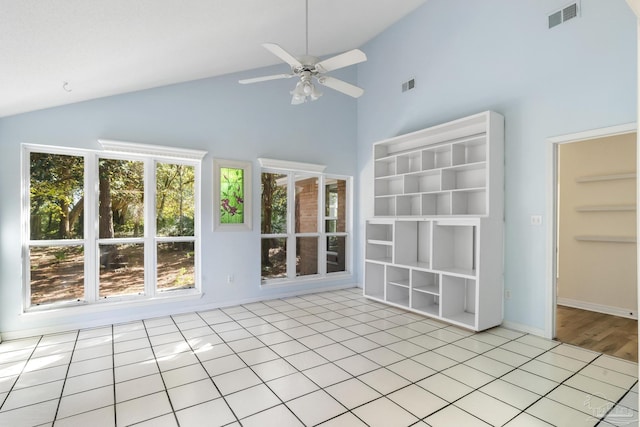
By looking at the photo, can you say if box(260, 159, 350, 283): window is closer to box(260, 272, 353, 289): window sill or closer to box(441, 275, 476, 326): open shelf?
box(260, 272, 353, 289): window sill

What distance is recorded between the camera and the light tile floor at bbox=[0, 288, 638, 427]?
220cm

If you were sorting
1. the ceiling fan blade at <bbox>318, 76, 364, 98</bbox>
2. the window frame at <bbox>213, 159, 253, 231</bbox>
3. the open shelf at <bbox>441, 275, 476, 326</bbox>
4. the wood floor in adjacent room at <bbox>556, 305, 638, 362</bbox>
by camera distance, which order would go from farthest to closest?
the window frame at <bbox>213, 159, 253, 231</bbox> → the open shelf at <bbox>441, 275, 476, 326</bbox> → the wood floor in adjacent room at <bbox>556, 305, 638, 362</bbox> → the ceiling fan blade at <bbox>318, 76, 364, 98</bbox>

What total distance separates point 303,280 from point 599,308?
4337 mm

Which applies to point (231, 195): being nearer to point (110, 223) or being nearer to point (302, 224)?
point (302, 224)

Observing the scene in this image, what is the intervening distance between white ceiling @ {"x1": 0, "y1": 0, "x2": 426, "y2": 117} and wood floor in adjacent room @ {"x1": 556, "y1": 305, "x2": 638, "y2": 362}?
4.76m

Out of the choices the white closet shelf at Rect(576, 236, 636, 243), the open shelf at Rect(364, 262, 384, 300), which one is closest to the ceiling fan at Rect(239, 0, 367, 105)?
the open shelf at Rect(364, 262, 384, 300)

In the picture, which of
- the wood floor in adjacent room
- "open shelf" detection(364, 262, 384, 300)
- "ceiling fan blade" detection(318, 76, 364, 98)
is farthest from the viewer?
"open shelf" detection(364, 262, 384, 300)

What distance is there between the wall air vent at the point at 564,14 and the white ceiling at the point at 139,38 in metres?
2.05

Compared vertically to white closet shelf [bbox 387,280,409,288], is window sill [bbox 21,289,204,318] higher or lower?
lower

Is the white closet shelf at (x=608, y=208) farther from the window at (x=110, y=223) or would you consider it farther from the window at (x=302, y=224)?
the window at (x=110, y=223)

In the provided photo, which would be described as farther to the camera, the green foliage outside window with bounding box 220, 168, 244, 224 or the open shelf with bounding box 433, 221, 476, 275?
the green foliage outside window with bounding box 220, 168, 244, 224

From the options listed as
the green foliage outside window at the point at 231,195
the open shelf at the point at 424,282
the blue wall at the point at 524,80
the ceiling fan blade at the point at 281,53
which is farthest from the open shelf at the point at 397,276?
the ceiling fan blade at the point at 281,53

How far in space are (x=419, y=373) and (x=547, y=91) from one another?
332cm

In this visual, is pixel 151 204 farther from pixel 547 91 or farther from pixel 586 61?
pixel 586 61
